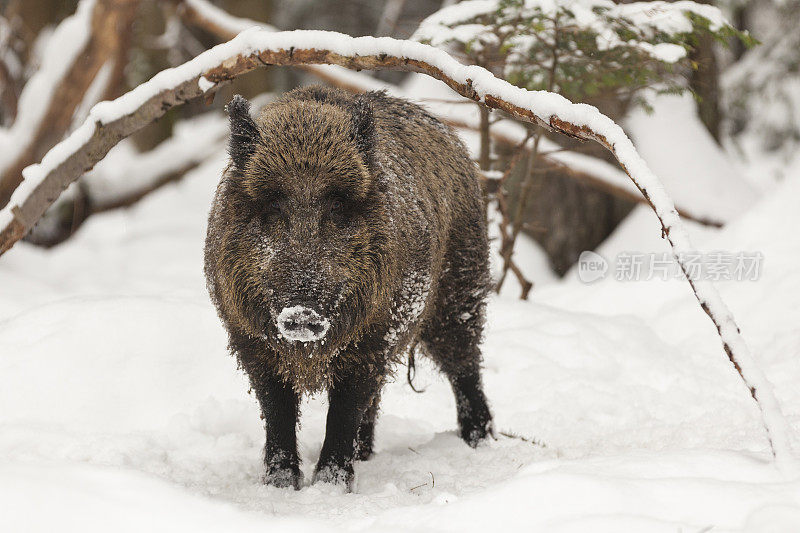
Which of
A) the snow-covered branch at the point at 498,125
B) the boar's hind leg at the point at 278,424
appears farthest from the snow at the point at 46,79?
the boar's hind leg at the point at 278,424

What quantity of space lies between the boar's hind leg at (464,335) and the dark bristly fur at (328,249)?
0.61ft

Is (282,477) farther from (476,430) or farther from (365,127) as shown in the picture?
(365,127)

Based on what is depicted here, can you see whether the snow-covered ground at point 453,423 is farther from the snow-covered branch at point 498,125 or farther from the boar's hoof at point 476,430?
the snow-covered branch at point 498,125

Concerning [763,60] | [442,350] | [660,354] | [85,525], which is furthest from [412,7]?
[85,525]

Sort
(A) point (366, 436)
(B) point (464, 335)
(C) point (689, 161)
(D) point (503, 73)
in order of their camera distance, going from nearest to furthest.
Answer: (A) point (366, 436) → (B) point (464, 335) → (D) point (503, 73) → (C) point (689, 161)

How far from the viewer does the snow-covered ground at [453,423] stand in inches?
89.4

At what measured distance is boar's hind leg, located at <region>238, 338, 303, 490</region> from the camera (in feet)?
11.8

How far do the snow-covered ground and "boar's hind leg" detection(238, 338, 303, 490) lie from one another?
14 cm

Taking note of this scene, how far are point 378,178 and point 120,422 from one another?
6.30 ft

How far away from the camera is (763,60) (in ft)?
41.3

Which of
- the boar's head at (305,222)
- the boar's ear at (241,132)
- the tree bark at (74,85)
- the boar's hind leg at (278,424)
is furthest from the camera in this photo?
the tree bark at (74,85)

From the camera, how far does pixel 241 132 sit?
11.0 feet

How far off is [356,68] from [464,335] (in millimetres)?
1599

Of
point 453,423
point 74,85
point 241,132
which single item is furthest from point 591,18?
point 74,85
